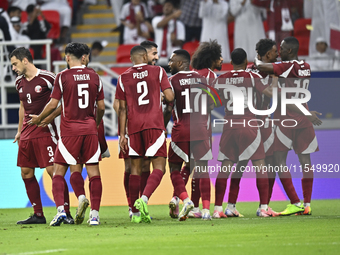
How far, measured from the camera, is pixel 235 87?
7.46 m

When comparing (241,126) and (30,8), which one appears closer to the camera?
(241,126)

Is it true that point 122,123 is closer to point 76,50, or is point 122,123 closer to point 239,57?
point 76,50

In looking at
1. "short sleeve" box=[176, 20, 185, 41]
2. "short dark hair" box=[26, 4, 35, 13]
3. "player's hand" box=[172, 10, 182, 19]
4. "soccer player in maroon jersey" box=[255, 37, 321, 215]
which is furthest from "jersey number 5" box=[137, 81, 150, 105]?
"short dark hair" box=[26, 4, 35, 13]

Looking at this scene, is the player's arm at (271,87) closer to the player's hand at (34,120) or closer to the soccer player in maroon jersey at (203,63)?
the soccer player in maroon jersey at (203,63)

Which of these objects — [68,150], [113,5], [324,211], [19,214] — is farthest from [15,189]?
[113,5]

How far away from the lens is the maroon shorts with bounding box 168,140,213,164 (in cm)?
719

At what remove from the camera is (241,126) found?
24.3ft

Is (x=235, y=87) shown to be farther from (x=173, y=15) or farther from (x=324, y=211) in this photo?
(x=173, y=15)

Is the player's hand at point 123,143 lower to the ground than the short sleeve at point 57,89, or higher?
lower

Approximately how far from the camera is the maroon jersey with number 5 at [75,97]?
6.63 m

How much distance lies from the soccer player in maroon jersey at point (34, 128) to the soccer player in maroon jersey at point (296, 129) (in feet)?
9.13

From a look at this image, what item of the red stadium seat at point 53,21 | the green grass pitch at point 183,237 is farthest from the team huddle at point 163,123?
the red stadium seat at point 53,21

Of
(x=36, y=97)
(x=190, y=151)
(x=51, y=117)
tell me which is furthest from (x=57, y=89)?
(x=190, y=151)

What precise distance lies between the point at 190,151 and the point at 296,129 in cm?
162
